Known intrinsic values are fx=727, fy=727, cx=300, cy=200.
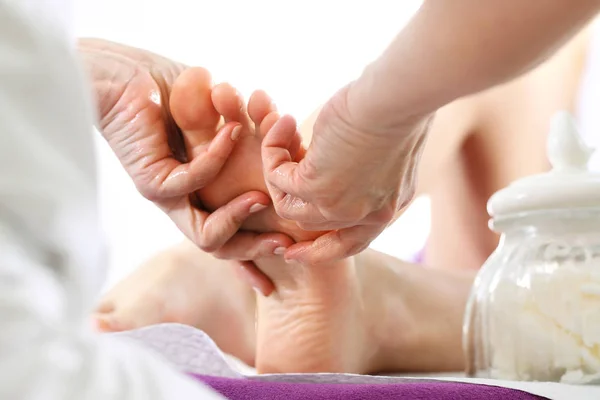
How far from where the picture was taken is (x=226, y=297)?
2.94 ft

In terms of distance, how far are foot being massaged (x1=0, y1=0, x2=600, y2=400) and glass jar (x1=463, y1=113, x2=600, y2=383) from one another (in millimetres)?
110

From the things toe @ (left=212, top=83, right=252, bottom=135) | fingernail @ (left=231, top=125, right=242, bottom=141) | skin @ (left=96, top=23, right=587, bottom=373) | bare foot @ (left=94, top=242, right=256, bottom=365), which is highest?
toe @ (left=212, top=83, right=252, bottom=135)

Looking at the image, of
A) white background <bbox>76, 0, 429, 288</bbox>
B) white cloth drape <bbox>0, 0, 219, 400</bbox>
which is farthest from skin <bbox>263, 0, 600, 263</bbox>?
white background <bbox>76, 0, 429, 288</bbox>

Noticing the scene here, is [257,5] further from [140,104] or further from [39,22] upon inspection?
[39,22]

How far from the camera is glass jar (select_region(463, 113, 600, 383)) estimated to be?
1.92 feet

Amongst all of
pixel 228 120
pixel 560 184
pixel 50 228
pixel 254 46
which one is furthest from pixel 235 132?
pixel 254 46

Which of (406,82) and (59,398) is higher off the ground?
(406,82)

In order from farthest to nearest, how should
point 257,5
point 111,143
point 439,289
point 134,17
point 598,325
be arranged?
point 257,5 < point 134,17 < point 439,289 < point 111,143 < point 598,325

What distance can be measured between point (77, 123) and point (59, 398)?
0.32 ft

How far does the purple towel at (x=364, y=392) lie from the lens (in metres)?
0.44

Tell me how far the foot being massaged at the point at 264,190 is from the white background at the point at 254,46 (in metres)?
0.73

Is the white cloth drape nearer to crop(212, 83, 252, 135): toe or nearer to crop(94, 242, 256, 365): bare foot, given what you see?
crop(212, 83, 252, 135): toe

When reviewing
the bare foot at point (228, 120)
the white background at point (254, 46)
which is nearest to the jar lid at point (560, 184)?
the bare foot at point (228, 120)

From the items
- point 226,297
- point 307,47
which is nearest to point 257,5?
point 307,47
